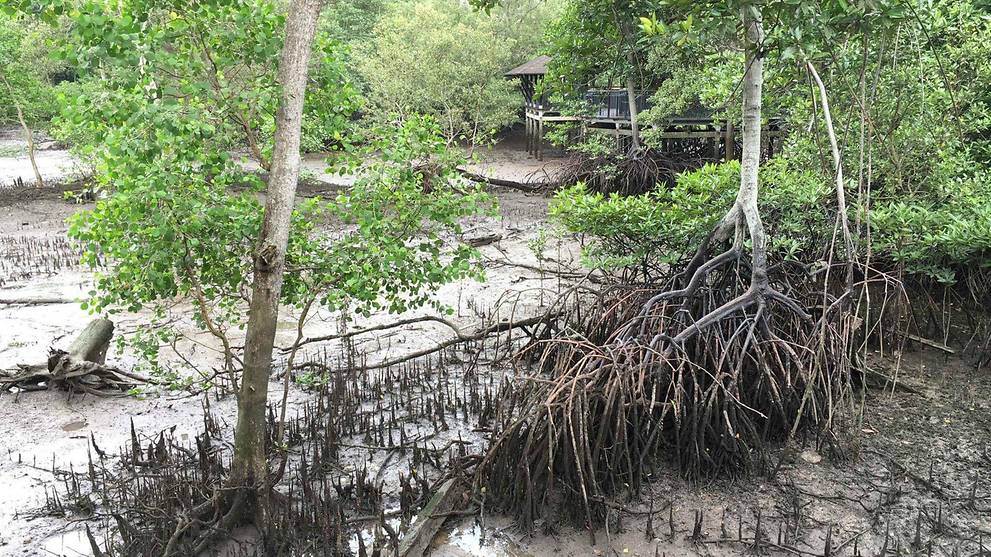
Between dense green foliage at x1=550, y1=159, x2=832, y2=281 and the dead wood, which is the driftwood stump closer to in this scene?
the dead wood

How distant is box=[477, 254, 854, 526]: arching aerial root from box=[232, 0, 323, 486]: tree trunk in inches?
51.2

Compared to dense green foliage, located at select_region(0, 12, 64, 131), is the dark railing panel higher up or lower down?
lower down

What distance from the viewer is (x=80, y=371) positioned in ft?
19.9

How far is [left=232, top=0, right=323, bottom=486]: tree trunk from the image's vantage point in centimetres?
387

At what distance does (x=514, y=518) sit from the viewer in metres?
4.40

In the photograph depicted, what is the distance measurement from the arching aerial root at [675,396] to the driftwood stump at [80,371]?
125 inches

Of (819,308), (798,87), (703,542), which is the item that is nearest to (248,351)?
(703,542)

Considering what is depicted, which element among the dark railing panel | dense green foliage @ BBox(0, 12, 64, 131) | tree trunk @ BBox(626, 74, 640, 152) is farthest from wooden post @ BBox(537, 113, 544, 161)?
dense green foliage @ BBox(0, 12, 64, 131)

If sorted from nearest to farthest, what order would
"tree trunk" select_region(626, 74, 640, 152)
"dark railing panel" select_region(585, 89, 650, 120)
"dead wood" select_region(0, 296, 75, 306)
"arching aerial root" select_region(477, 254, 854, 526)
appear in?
"arching aerial root" select_region(477, 254, 854, 526) → "dead wood" select_region(0, 296, 75, 306) → "tree trunk" select_region(626, 74, 640, 152) → "dark railing panel" select_region(585, 89, 650, 120)

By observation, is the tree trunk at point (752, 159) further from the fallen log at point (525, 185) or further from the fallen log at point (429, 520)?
the fallen log at point (525, 185)

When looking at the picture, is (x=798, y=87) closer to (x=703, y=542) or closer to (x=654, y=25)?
(x=654, y=25)

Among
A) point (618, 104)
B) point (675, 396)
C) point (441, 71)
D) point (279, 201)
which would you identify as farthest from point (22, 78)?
point (675, 396)

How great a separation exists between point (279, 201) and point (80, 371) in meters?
3.13

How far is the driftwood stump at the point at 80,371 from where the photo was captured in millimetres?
6094
